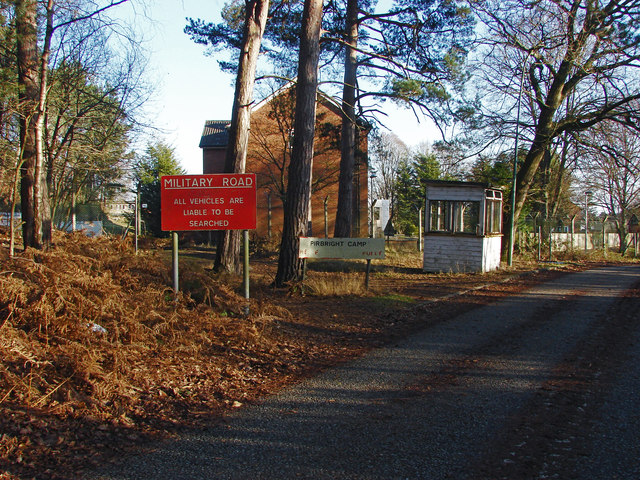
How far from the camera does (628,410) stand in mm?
5188

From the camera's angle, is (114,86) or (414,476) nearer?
(414,476)

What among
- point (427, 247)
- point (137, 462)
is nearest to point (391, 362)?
point (137, 462)

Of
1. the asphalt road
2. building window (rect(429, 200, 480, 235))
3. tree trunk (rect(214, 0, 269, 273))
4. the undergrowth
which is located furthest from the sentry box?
the undergrowth

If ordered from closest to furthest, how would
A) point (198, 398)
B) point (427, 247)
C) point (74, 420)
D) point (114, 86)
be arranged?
point (74, 420) → point (198, 398) → point (427, 247) → point (114, 86)

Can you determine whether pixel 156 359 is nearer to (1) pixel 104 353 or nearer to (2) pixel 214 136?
(1) pixel 104 353

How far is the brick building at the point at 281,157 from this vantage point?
95.1ft

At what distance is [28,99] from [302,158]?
231 inches

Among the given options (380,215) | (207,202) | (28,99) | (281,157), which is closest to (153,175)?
(281,157)

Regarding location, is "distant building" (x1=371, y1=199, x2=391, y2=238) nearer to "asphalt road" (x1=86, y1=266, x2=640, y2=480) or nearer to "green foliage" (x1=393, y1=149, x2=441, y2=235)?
"green foliage" (x1=393, y1=149, x2=441, y2=235)

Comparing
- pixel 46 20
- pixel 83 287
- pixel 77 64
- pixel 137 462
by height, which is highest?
pixel 77 64

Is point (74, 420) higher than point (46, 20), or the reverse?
point (46, 20)

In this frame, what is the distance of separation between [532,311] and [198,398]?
7.53 m

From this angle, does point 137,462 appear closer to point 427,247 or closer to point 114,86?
point 427,247

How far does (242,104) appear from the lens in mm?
13109
